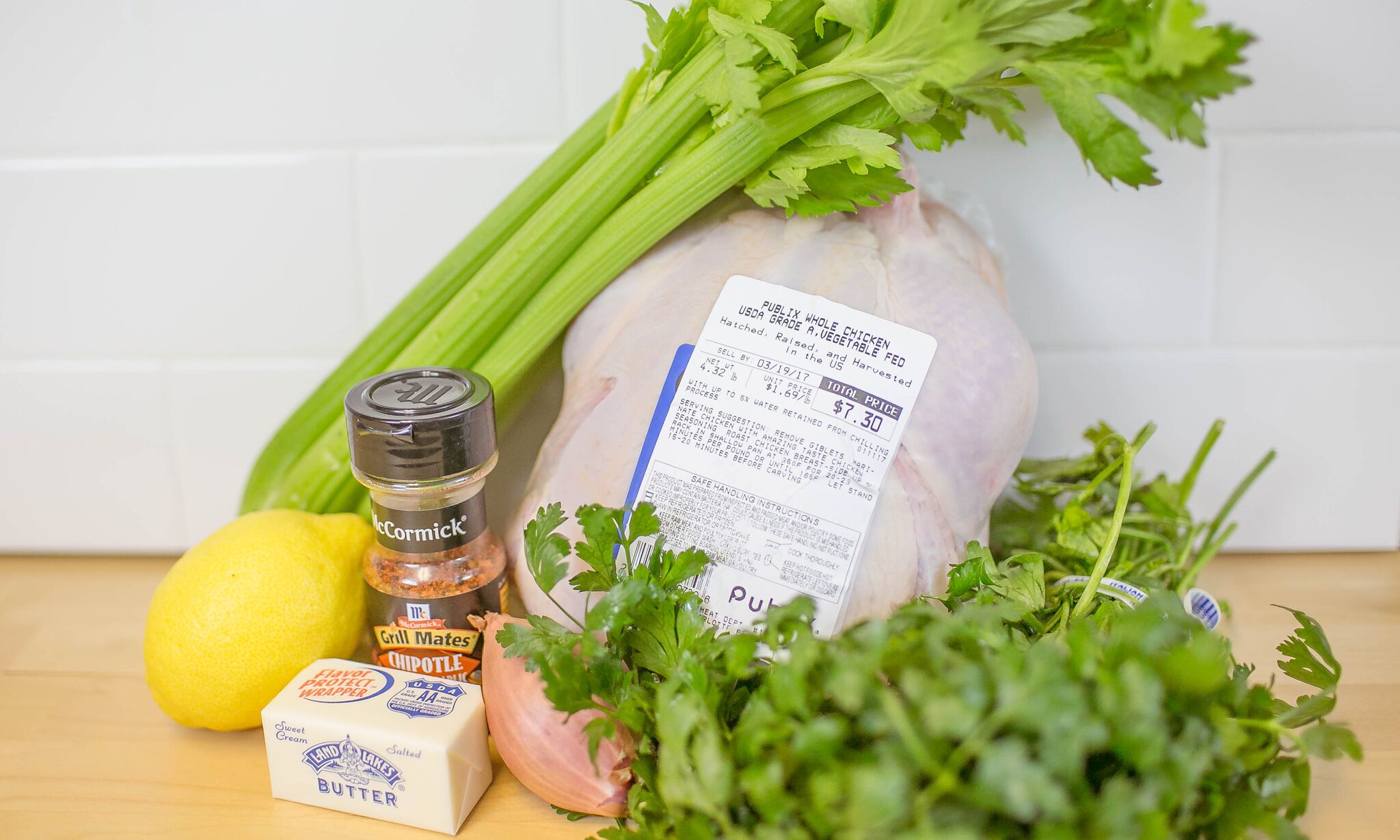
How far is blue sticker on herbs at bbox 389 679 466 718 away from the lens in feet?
2.39

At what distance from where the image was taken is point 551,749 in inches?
27.7

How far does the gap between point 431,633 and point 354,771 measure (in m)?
0.12

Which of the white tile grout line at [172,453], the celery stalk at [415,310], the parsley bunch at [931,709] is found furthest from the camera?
the white tile grout line at [172,453]

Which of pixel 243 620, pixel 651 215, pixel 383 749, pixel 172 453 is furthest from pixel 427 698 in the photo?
pixel 172 453

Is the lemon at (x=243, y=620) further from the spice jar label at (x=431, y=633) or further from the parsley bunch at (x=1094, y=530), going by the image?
the parsley bunch at (x=1094, y=530)

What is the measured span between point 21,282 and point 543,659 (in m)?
0.78

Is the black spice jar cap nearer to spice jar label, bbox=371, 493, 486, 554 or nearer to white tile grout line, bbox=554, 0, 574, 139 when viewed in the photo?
spice jar label, bbox=371, 493, 486, 554

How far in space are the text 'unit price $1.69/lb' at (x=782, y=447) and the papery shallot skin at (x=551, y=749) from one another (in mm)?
135

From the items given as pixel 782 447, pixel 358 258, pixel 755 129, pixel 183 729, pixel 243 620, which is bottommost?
pixel 183 729

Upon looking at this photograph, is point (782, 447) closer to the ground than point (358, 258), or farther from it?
closer to the ground

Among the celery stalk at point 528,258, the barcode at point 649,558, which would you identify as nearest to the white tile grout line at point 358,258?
the celery stalk at point 528,258

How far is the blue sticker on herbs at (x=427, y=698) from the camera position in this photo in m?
0.73

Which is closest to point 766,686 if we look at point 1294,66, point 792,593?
point 792,593

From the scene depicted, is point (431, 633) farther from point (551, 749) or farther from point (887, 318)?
point (887, 318)
